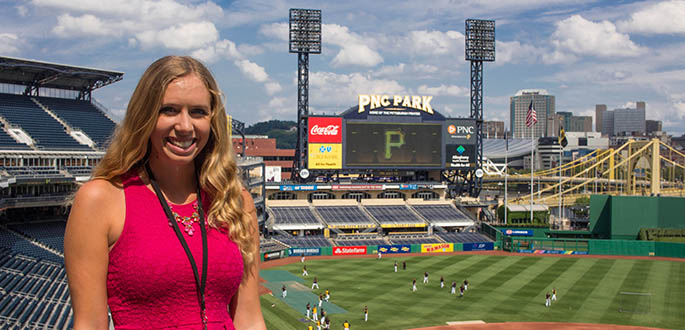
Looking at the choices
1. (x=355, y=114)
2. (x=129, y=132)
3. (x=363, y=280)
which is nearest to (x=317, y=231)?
(x=355, y=114)

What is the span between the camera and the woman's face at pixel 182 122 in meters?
2.62

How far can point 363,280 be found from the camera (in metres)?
40.6

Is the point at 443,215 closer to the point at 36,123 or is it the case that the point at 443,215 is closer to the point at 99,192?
the point at 36,123

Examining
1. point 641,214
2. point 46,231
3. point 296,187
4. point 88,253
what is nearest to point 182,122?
point 88,253

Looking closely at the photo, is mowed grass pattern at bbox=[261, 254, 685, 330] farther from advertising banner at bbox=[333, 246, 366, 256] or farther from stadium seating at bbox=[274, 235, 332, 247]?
stadium seating at bbox=[274, 235, 332, 247]

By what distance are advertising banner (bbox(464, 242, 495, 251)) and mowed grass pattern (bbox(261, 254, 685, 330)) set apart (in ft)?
9.17

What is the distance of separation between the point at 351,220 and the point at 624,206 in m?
27.0

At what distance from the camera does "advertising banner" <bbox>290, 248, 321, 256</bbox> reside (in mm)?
50750

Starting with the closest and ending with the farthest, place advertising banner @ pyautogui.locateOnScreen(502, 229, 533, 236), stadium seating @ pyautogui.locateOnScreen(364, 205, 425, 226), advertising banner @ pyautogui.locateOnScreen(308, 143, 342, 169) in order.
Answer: advertising banner @ pyautogui.locateOnScreen(502, 229, 533, 236)
advertising banner @ pyautogui.locateOnScreen(308, 143, 342, 169)
stadium seating @ pyautogui.locateOnScreen(364, 205, 425, 226)

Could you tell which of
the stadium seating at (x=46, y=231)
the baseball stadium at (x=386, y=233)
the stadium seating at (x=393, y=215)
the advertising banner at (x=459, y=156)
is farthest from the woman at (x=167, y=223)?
the advertising banner at (x=459, y=156)

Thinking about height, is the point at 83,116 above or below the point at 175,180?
above

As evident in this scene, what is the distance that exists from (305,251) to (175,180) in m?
49.0

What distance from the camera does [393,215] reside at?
6344cm

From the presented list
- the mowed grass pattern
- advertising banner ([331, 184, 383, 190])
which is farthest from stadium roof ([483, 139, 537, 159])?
the mowed grass pattern
